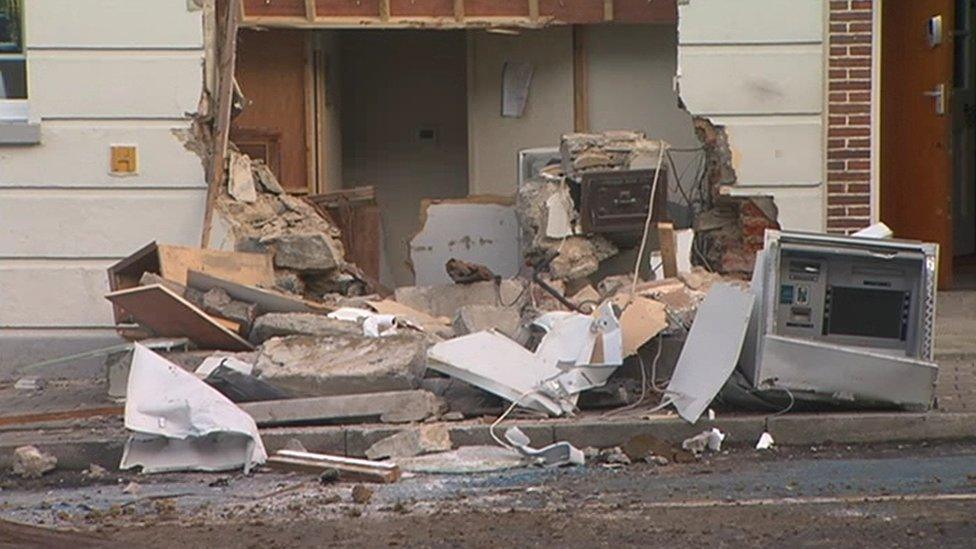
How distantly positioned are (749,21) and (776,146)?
0.95 m

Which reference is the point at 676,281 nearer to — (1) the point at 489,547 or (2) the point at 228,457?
(2) the point at 228,457

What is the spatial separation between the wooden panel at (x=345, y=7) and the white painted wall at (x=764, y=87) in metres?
2.48

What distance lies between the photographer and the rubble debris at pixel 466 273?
13.0 metres

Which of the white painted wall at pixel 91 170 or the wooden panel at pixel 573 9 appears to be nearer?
the white painted wall at pixel 91 170

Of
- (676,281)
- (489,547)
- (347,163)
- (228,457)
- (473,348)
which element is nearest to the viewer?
(489,547)

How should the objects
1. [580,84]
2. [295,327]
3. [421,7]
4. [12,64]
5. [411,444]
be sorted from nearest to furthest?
[411,444] < [295,327] < [12,64] < [421,7] < [580,84]

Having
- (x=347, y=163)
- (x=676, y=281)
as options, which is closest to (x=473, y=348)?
(x=676, y=281)

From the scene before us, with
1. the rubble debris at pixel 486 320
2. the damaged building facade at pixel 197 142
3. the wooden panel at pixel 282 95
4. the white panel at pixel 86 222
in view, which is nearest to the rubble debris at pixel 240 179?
the damaged building facade at pixel 197 142

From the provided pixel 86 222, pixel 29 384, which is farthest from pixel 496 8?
pixel 29 384

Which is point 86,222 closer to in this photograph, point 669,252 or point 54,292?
point 54,292

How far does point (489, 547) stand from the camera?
7559 millimetres

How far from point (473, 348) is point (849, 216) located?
12.5 ft

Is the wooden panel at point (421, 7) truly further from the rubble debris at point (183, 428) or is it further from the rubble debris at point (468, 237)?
the rubble debris at point (183, 428)

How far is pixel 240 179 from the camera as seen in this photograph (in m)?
13.2
